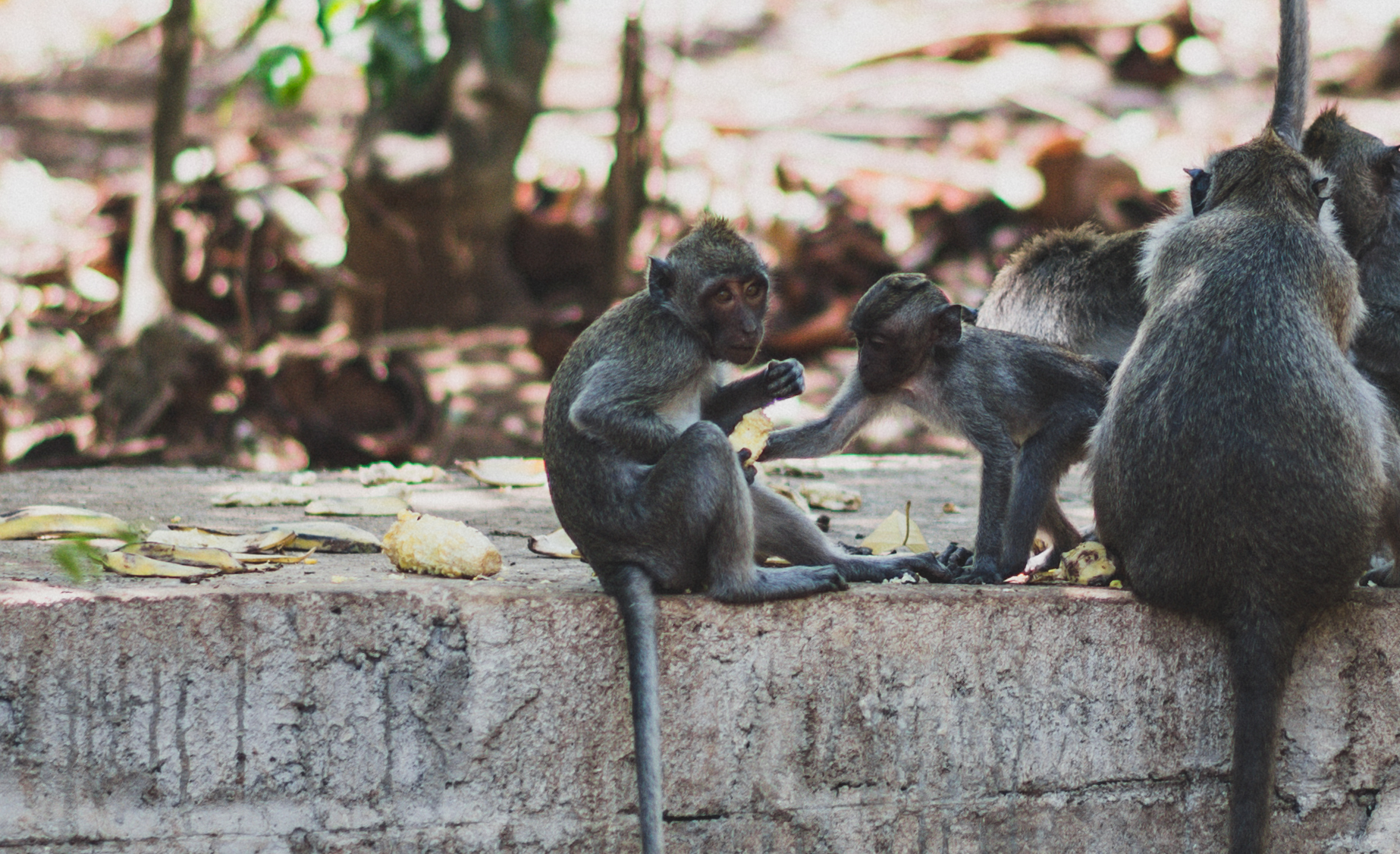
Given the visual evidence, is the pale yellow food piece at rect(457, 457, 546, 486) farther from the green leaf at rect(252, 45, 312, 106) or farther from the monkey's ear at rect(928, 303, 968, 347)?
the green leaf at rect(252, 45, 312, 106)

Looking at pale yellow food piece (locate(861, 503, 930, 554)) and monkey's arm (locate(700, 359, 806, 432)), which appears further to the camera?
pale yellow food piece (locate(861, 503, 930, 554))

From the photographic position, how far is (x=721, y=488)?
3.23 meters

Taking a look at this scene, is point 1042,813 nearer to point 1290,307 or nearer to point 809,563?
point 809,563

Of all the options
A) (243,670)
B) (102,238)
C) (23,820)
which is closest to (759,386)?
(243,670)

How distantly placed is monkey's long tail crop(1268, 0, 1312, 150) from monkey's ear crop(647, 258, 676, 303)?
8.00 ft

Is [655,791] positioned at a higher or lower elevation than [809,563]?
lower

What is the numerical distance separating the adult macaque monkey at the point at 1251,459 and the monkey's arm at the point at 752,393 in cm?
88

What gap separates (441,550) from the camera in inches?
139

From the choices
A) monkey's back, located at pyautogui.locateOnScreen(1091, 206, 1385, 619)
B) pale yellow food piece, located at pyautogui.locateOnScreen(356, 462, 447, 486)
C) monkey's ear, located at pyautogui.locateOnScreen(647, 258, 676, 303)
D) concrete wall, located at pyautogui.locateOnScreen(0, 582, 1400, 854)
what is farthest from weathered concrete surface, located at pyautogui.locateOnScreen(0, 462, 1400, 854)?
pale yellow food piece, located at pyautogui.locateOnScreen(356, 462, 447, 486)

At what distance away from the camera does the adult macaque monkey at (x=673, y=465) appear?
3211mm

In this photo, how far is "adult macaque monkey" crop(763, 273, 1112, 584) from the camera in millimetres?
3996

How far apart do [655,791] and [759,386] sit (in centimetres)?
119

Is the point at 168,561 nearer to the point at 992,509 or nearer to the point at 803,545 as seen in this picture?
the point at 803,545

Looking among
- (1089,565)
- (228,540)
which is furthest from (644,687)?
(228,540)
